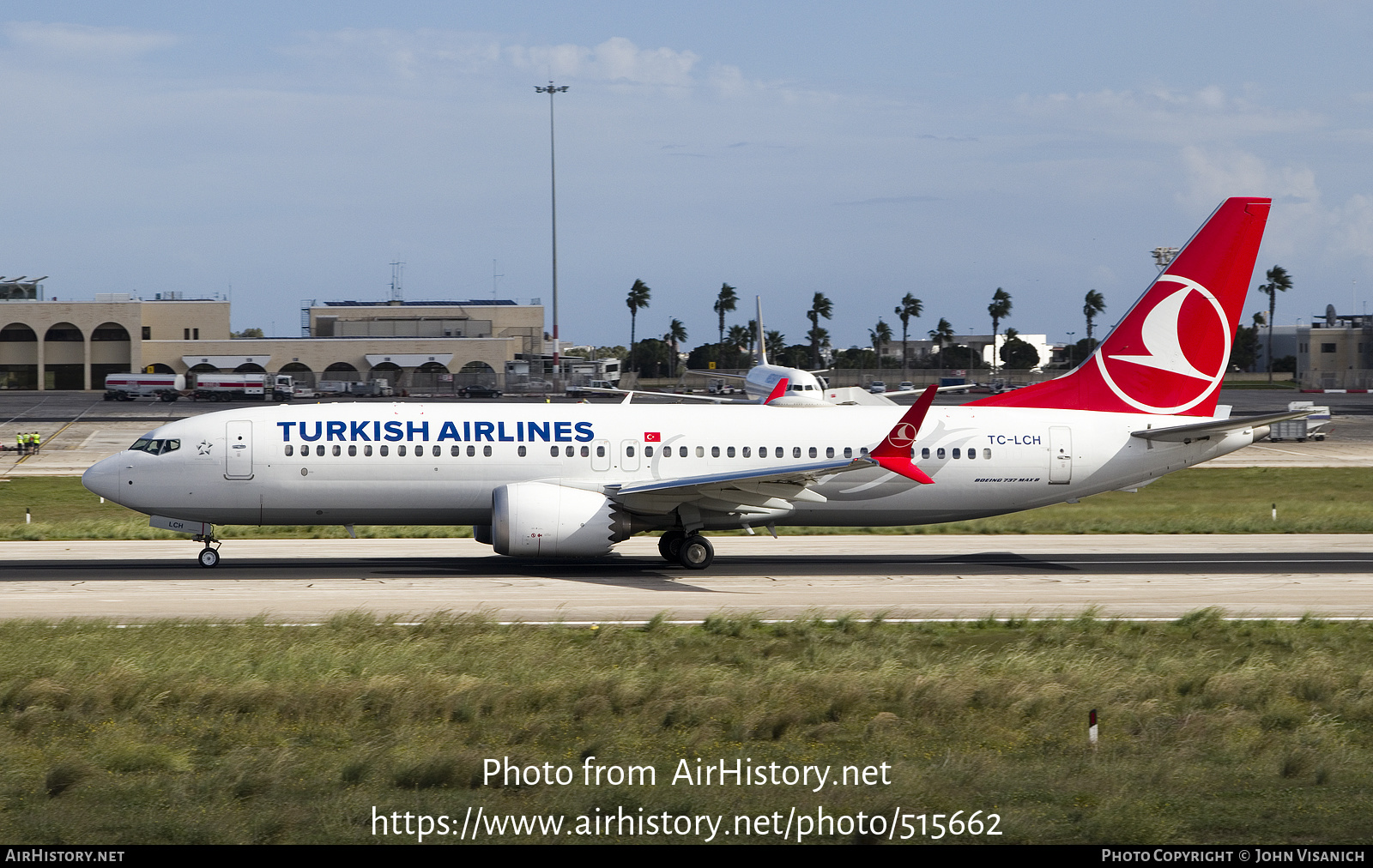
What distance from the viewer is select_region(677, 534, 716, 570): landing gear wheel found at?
3053 cm

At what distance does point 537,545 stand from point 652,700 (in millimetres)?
12476

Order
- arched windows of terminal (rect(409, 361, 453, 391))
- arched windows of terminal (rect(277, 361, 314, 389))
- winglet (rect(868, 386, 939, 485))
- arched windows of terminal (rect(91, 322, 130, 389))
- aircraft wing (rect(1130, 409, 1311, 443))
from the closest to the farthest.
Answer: winglet (rect(868, 386, 939, 485)) → aircraft wing (rect(1130, 409, 1311, 443)) → arched windows of terminal (rect(277, 361, 314, 389)) → arched windows of terminal (rect(409, 361, 453, 391)) → arched windows of terminal (rect(91, 322, 130, 389))

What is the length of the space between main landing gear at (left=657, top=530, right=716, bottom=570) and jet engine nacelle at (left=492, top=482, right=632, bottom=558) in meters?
1.98

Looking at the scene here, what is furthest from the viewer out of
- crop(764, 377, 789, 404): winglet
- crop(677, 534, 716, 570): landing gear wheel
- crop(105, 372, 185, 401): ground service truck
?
crop(105, 372, 185, 401): ground service truck

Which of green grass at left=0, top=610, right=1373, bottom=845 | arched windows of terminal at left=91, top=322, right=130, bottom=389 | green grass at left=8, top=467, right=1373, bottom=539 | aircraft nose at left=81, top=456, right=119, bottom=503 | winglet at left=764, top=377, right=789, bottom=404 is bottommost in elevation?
green grass at left=8, top=467, right=1373, bottom=539

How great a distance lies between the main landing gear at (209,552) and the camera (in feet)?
98.2

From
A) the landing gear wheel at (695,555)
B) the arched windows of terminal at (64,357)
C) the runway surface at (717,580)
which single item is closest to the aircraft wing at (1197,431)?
the runway surface at (717,580)

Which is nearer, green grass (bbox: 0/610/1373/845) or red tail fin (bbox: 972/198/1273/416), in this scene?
green grass (bbox: 0/610/1373/845)

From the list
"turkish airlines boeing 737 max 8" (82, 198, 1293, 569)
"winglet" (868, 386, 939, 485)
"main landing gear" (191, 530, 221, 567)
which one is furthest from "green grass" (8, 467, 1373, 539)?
"winglet" (868, 386, 939, 485)

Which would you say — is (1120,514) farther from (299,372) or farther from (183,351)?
(183,351)

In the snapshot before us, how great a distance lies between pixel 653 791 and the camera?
12852 millimetres

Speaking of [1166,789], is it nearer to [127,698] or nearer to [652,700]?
[652,700]

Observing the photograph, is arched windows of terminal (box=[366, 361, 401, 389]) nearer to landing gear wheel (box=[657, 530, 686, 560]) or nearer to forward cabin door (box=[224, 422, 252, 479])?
forward cabin door (box=[224, 422, 252, 479])
